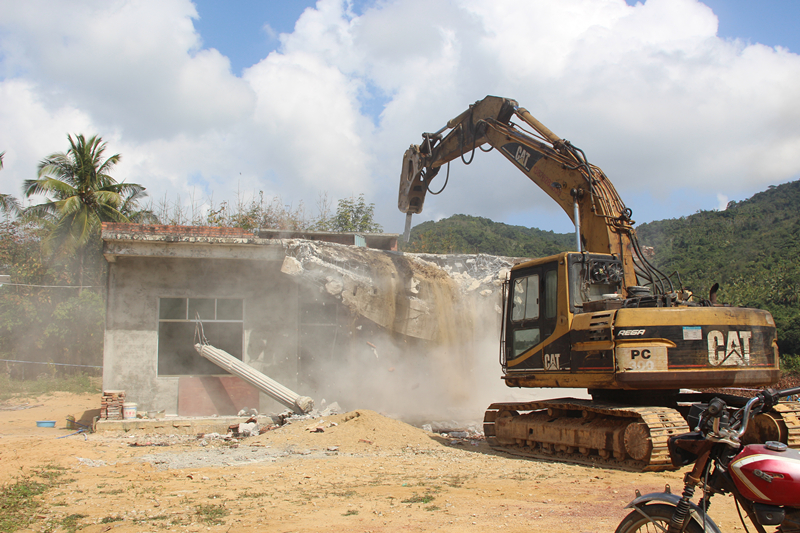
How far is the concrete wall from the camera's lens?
13914 millimetres

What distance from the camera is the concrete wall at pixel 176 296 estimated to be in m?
13.9

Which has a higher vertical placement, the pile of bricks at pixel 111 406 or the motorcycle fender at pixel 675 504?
the motorcycle fender at pixel 675 504

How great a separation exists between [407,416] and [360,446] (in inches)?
193

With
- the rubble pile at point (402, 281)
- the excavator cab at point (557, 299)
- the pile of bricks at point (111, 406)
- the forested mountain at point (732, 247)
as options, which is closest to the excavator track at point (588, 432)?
the excavator cab at point (557, 299)

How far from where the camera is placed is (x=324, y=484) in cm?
693

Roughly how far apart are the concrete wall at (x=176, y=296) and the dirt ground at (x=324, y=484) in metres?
2.68

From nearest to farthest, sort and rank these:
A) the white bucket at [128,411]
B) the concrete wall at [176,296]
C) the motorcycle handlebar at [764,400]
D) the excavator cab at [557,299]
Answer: the motorcycle handlebar at [764,400], the excavator cab at [557,299], the white bucket at [128,411], the concrete wall at [176,296]

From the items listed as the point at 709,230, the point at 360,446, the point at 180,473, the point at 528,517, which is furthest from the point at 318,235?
the point at 709,230

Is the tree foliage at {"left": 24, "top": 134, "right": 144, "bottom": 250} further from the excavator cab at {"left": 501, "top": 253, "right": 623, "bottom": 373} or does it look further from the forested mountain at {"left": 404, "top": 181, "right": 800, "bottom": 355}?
the excavator cab at {"left": 501, "top": 253, "right": 623, "bottom": 373}

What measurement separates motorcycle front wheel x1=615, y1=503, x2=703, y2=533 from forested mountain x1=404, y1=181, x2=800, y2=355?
26593mm

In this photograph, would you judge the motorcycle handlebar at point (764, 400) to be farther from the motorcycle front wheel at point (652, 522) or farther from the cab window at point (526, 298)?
the cab window at point (526, 298)

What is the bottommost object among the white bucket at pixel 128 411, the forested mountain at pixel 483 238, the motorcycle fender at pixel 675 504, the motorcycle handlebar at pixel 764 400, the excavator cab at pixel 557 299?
the white bucket at pixel 128 411

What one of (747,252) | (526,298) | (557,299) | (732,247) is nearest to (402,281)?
(526,298)

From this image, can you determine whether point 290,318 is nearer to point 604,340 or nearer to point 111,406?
point 111,406
